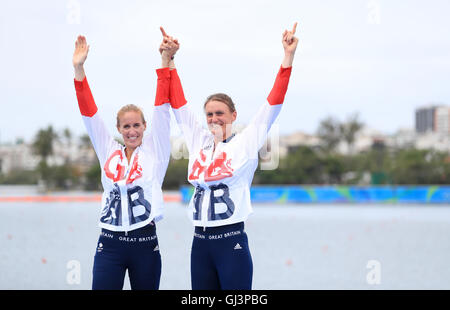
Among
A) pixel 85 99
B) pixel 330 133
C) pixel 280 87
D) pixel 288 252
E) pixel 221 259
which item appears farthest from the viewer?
pixel 330 133

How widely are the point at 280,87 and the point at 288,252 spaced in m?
6.78

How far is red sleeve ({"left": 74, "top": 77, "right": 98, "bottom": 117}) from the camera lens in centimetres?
340

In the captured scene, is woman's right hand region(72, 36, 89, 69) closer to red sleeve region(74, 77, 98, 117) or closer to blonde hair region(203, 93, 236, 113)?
red sleeve region(74, 77, 98, 117)

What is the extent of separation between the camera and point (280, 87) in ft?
10.8

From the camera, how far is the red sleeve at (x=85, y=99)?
3.40 m

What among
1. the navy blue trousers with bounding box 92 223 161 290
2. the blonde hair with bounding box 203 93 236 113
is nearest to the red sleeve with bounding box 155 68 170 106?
the blonde hair with bounding box 203 93 236 113

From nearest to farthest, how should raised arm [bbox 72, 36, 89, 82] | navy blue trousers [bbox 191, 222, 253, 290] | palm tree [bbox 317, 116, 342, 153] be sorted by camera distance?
navy blue trousers [bbox 191, 222, 253, 290] → raised arm [bbox 72, 36, 89, 82] → palm tree [bbox 317, 116, 342, 153]

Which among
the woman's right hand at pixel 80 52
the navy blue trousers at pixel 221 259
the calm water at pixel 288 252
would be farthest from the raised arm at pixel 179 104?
the calm water at pixel 288 252

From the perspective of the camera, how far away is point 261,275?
738 centimetres

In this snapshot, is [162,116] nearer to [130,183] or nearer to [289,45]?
[130,183]

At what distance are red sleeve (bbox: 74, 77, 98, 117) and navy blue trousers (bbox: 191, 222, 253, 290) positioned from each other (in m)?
1.04

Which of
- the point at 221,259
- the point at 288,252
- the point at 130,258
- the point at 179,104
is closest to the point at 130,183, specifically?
the point at 130,258

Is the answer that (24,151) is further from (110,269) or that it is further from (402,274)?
(110,269)

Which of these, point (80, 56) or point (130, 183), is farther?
point (80, 56)
